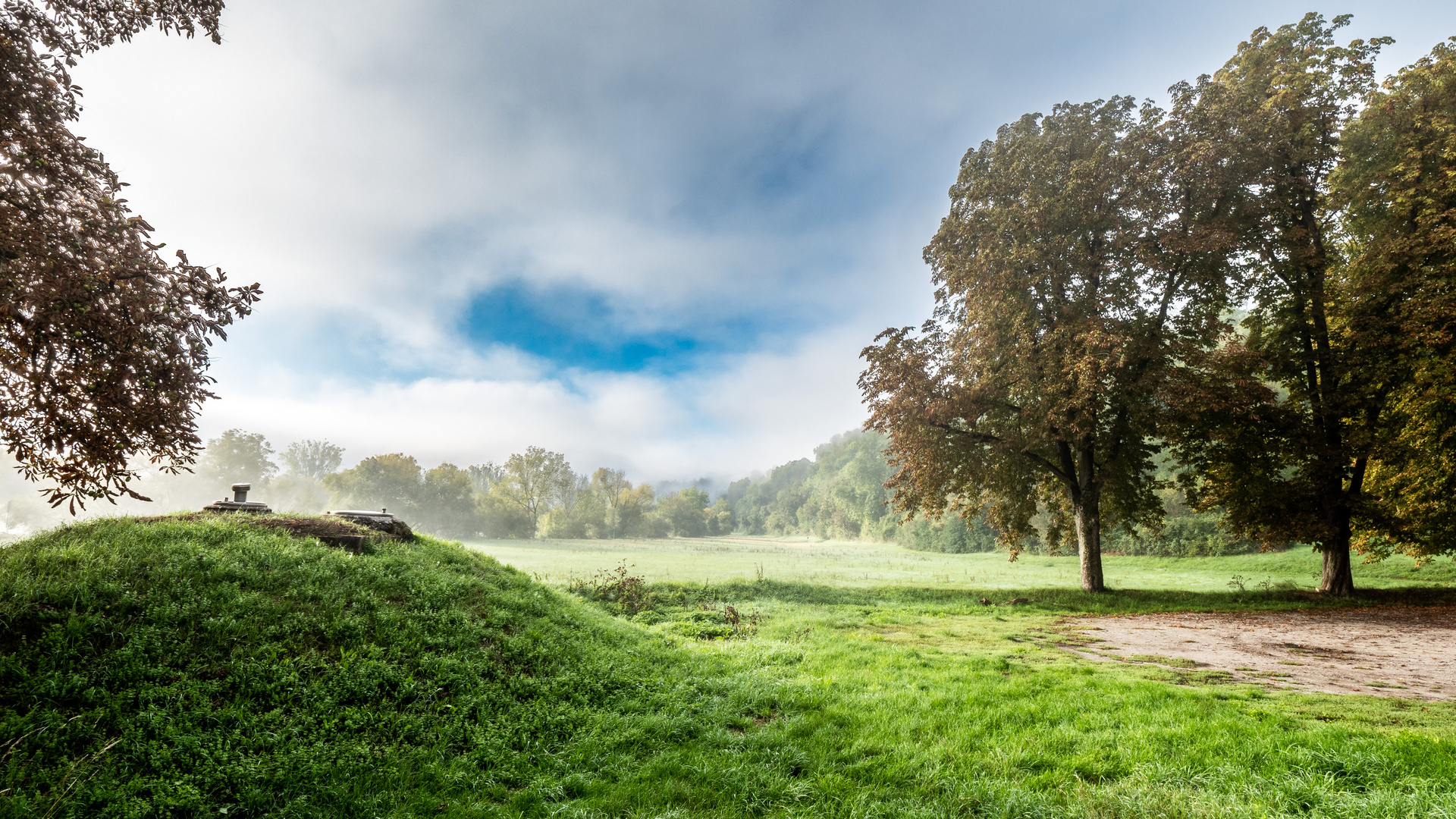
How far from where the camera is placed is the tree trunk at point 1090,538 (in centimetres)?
1881

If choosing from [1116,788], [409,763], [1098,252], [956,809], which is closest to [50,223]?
[409,763]

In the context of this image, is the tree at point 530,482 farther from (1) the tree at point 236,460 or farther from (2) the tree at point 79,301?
(2) the tree at point 79,301

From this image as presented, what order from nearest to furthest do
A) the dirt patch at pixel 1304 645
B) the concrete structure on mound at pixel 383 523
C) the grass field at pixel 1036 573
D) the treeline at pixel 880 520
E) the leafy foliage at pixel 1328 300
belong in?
the dirt patch at pixel 1304 645 < the concrete structure on mound at pixel 383 523 < the leafy foliage at pixel 1328 300 < the grass field at pixel 1036 573 < the treeline at pixel 880 520

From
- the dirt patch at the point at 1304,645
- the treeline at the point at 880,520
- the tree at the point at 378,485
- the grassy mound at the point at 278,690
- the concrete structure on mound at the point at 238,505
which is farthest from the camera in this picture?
the tree at the point at 378,485

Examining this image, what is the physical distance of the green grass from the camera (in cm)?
459

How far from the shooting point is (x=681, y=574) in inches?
966

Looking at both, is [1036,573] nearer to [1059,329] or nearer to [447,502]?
[1059,329]

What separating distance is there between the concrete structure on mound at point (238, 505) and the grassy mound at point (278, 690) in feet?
7.69

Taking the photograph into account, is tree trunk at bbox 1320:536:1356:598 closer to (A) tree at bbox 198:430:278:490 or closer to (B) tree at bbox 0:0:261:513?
(B) tree at bbox 0:0:261:513

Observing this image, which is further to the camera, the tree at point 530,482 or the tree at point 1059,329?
the tree at point 530,482

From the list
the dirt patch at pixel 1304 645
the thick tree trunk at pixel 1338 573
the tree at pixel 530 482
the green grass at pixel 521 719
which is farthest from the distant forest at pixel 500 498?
the green grass at pixel 521 719

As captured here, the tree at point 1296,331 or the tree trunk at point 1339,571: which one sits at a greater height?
the tree at point 1296,331

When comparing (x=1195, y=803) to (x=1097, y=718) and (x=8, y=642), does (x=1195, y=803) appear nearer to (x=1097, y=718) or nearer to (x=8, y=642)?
(x=1097, y=718)

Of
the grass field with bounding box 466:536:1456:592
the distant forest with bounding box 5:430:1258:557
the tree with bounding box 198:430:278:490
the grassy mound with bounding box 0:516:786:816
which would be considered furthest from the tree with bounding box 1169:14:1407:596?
the tree with bounding box 198:430:278:490
